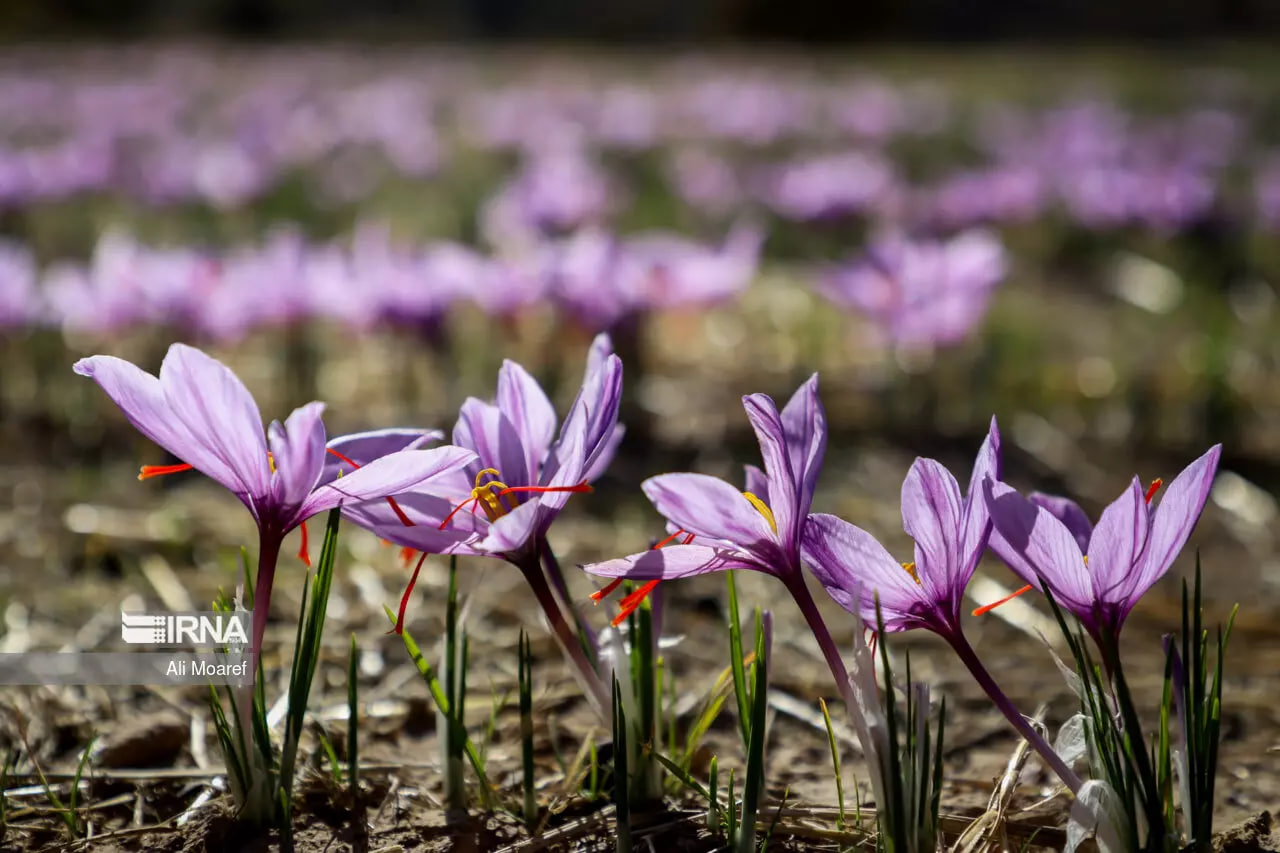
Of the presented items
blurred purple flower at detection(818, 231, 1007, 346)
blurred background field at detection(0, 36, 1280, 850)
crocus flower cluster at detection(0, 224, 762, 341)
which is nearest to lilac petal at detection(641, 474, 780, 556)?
blurred background field at detection(0, 36, 1280, 850)

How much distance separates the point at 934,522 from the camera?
0.91 metres

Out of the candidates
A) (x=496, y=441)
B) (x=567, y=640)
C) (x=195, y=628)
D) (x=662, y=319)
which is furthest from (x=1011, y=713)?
(x=662, y=319)

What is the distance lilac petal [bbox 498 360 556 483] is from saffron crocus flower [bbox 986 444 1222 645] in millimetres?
380

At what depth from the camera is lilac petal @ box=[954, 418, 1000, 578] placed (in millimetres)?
885

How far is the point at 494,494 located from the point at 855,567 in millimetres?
287

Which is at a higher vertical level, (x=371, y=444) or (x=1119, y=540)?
(x=371, y=444)

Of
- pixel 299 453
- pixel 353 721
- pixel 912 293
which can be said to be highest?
pixel 912 293

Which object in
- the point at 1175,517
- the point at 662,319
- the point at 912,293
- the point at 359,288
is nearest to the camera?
the point at 1175,517

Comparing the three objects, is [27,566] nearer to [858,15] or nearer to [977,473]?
[977,473]

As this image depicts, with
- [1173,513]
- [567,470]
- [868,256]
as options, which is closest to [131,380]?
[567,470]

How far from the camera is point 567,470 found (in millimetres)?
934

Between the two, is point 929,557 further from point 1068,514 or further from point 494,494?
point 494,494

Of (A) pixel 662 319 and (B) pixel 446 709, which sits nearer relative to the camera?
(B) pixel 446 709

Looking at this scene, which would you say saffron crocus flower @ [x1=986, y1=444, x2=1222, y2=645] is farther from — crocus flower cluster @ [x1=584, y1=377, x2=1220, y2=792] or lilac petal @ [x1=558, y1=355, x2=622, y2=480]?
lilac petal @ [x1=558, y1=355, x2=622, y2=480]
